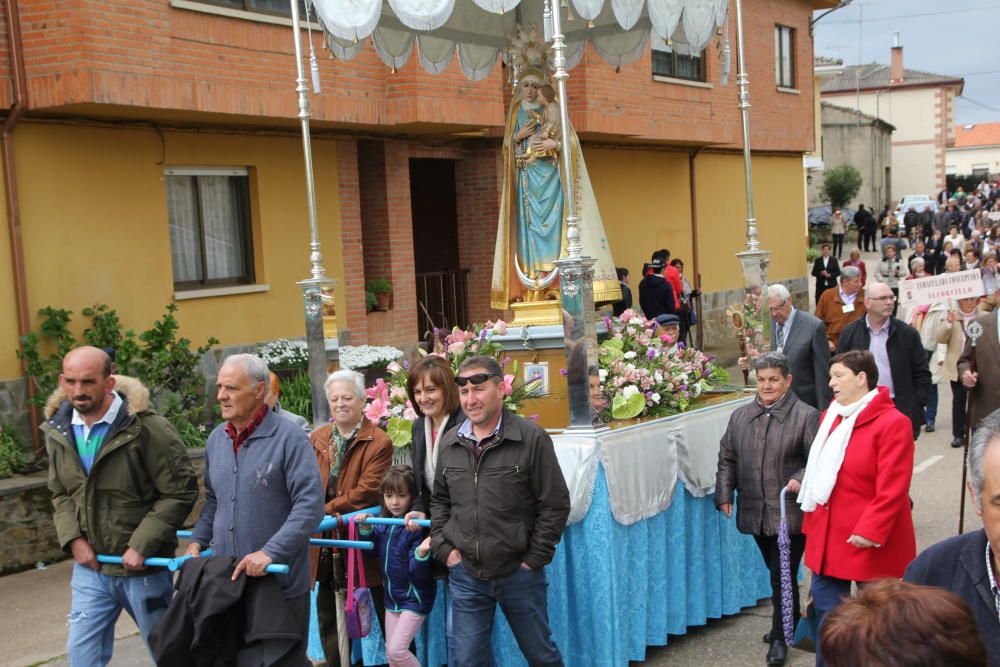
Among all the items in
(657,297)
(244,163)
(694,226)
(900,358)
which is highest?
(244,163)

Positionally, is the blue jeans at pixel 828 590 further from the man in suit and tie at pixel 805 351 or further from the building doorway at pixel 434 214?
the building doorway at pixel 434 214

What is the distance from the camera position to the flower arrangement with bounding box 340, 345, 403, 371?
1317 cm

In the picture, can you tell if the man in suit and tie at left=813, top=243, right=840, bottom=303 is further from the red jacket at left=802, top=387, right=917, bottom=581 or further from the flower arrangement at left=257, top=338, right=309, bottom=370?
the red jacket at left=802, top=387, right=917, bottom=581

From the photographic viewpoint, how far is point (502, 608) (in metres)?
5.19

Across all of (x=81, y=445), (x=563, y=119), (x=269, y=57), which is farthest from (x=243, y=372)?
(x=269, y=57)

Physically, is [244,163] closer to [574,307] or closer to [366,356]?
[366,356]

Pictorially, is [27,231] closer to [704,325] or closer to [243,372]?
[243,372]

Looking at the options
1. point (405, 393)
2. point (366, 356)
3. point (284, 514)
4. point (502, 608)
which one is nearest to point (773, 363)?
point (502, 608)

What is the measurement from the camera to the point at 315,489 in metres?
4.77

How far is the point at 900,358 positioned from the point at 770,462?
2436 mm

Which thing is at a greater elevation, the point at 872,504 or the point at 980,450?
the point at 980,450

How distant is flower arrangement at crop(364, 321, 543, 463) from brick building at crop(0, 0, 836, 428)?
5071mm

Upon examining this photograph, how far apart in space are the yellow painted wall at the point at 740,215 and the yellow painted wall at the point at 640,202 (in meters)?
0.75

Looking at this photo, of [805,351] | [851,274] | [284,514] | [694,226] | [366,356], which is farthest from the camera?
[694,226]
